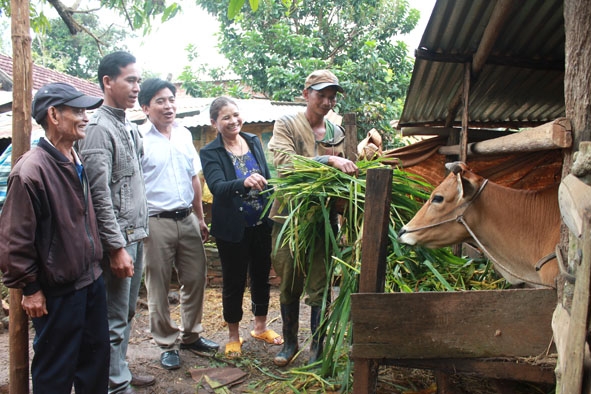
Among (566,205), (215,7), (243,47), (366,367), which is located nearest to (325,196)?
(366,367)

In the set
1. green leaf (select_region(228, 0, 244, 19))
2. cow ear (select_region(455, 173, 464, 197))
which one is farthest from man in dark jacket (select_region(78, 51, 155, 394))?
cow ear (select_region(455, 173, 464, 197))

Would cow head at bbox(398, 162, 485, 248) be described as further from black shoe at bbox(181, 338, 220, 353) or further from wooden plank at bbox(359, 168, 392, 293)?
black shoe at bbox(181, 338, 220, 353)

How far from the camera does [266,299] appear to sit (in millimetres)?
Result: 4129

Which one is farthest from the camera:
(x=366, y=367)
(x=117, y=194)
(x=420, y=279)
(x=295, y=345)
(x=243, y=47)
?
(x=243, y=47)

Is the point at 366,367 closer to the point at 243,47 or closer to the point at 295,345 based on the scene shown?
the point at 295,345

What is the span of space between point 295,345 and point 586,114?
8.79 feet

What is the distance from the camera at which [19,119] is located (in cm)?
250

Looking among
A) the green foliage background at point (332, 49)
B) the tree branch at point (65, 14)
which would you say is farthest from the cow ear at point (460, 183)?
the green foliage background at point (332, 49)

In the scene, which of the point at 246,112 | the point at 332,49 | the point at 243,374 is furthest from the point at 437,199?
the point at 332,49

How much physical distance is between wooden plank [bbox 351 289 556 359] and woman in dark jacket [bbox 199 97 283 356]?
64.8 inches

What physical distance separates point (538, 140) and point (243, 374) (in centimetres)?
260

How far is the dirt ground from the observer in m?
3.04

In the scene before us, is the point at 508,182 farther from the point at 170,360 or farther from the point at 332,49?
the point at 332,49

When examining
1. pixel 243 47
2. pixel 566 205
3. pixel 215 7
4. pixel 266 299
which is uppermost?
pixel 215 7
